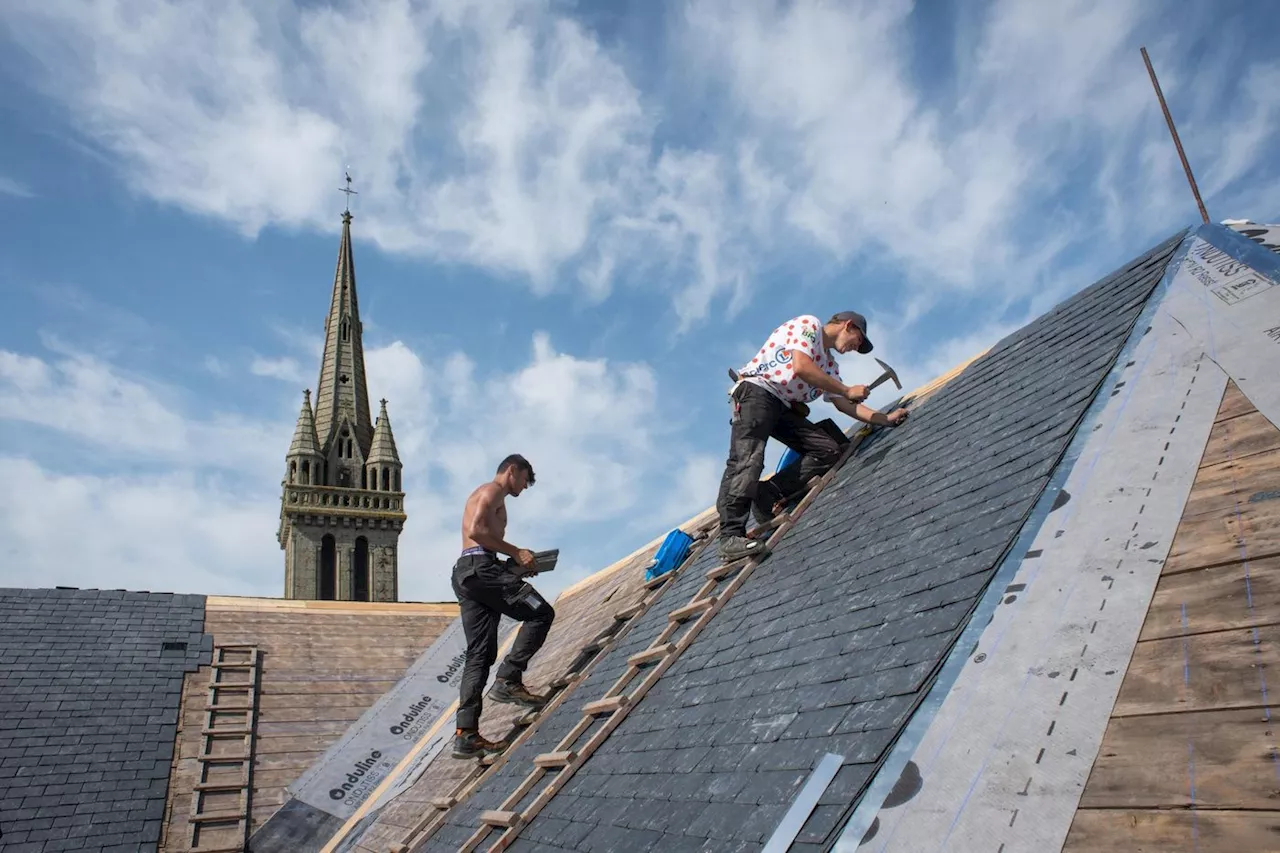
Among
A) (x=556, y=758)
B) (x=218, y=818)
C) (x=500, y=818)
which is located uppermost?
(x=218, y=818)

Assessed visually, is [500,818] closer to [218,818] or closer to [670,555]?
[670,555]

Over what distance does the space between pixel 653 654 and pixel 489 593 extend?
1.44 metres

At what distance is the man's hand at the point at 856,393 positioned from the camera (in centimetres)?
609

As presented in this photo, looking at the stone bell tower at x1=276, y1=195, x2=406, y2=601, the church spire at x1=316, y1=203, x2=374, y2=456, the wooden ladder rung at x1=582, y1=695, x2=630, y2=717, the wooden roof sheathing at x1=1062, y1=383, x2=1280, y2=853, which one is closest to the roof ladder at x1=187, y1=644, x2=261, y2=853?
the wooden ladder rung at x1=582, y1=695, x2=630, y2=717

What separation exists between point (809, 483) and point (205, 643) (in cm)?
841

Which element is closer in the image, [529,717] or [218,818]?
[529,717]

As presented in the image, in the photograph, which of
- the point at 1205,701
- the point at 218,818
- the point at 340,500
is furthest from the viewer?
the point at 340,500

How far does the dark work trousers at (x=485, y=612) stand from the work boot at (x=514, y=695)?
0.24 m

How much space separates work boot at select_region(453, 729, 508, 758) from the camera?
21.1ft

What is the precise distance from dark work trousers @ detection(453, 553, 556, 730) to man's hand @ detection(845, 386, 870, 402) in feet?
8.57

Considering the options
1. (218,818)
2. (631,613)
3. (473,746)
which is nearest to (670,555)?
(631,613)

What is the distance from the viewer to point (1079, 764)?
220cm

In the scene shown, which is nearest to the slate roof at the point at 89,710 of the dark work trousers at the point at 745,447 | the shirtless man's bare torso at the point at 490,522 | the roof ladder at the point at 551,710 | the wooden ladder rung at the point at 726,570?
the roof ladder at the point at 551,710

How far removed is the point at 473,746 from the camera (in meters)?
6.47
